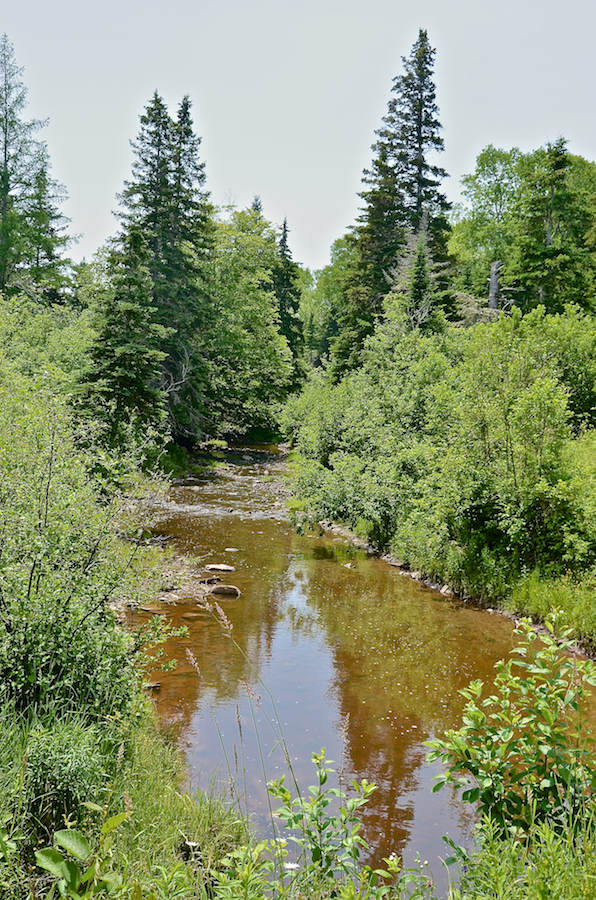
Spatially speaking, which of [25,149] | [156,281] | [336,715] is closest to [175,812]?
[336,715]

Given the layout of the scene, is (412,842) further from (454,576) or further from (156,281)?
(156,281)

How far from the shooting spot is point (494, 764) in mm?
2994

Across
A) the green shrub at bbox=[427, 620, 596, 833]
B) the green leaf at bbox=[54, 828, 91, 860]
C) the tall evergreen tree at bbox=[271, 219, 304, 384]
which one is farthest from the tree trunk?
the green leaf at bbox=[54, 828, 91, 860]

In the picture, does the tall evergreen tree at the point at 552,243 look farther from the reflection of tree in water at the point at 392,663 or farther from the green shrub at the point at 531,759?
the green shrub at the point at 531,759

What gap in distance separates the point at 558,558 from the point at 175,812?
28.4ft

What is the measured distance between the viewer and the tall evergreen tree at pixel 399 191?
32.0m

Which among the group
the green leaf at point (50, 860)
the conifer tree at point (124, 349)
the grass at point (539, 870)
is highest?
the conifer tree at point (124, 349)

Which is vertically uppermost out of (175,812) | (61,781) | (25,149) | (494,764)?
(25,149)

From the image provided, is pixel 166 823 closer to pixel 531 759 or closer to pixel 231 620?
pixel 531 759

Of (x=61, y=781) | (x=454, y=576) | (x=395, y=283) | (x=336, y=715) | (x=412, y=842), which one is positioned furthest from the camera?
(x=395, y=283)

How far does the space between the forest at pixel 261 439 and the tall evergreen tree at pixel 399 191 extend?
0.41ft

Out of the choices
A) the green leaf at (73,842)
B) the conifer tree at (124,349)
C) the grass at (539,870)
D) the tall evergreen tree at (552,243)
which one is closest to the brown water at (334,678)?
the green leaf at (73,842)

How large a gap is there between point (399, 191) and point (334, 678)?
30.3 m

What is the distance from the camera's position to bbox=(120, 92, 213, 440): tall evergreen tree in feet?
83.8
